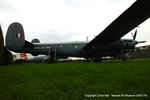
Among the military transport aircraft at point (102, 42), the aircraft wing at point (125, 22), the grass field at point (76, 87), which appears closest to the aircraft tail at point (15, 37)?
the military transport aircraft at point (102, 42)

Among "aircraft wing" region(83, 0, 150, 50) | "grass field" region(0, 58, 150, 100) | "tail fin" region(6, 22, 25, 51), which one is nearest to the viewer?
"grass field" region(0, 58, 150, 100)

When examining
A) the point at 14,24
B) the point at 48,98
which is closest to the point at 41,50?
the point at 14,24

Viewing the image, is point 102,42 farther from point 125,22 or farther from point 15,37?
point 15,37

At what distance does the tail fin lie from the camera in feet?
50.8

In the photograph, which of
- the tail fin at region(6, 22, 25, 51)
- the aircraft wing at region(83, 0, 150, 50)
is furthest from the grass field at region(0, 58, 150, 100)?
the tail fin at region(6, 22, 25, 51)

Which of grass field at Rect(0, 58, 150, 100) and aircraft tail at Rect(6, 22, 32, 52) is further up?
aircraft tail at Rect(6, 22, 32, 52)

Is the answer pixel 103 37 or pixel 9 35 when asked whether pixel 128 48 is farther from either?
pixel 9 35

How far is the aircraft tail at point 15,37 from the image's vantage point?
50.8 feet

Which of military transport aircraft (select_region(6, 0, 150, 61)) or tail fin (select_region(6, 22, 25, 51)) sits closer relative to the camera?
military transport aircraft (select_region(6, 0, 150, 61))

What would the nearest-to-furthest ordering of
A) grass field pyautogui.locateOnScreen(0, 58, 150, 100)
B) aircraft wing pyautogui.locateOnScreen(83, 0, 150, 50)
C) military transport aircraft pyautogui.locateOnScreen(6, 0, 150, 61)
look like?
grass field pyautogui.locateOnScreen(0, 58, 150, 100)
aircraft wing pyautogui.locateOnScreen(83, 0, 150, 50)
military transport aircraft pyautogui.locateOnScreen(6, 0, 150, 61)

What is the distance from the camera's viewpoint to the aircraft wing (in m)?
10.4

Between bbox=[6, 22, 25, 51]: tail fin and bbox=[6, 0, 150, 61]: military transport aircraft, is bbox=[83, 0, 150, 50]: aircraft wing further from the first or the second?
bbox=[6, 22, 25, 51]: tail fin

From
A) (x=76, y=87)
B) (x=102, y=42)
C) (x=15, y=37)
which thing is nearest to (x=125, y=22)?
(x=102, y=42)

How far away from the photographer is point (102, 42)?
16.4 metres
